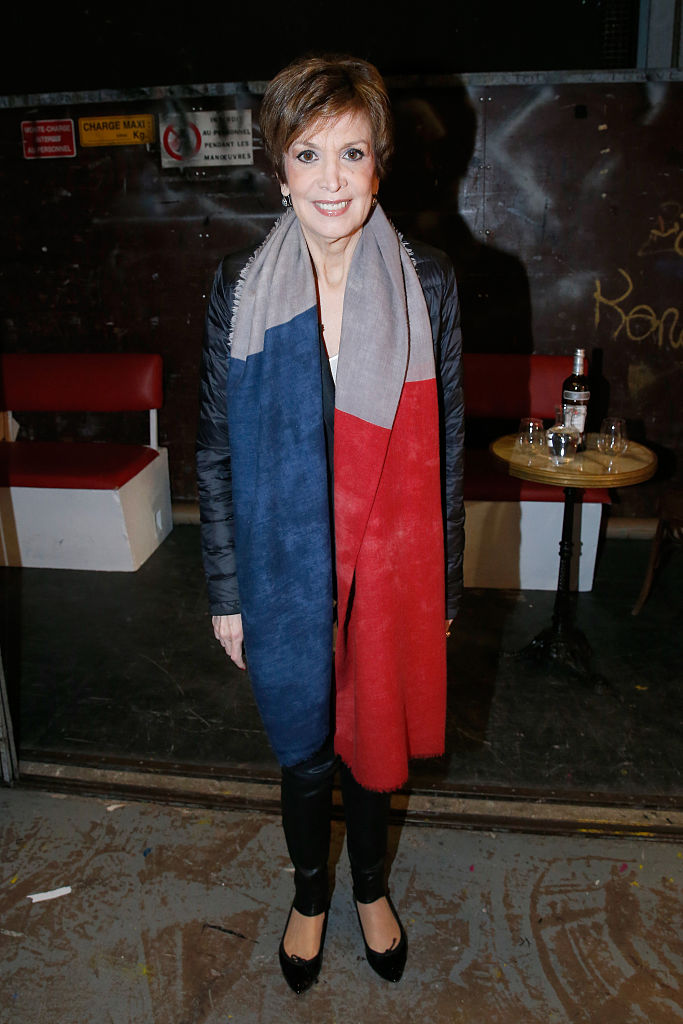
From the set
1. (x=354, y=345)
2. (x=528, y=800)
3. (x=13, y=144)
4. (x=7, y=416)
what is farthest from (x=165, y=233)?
(x=528, y=800)

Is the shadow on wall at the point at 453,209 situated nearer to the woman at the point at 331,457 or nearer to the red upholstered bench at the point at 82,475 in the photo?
the red upholstered bench at the point at 82,475

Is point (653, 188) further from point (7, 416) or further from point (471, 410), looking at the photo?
point (7, 416)

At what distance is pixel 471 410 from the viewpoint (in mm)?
3834

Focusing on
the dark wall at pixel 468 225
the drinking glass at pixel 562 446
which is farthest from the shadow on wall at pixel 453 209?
the drinking glass at pixel 562 446

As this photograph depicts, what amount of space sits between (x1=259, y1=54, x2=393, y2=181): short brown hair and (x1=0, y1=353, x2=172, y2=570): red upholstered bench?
2512 mm

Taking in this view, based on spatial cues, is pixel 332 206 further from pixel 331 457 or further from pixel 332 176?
pixel 331 457

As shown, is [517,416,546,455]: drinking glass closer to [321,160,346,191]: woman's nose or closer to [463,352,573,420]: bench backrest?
[463,352,573,420]: bench backrest

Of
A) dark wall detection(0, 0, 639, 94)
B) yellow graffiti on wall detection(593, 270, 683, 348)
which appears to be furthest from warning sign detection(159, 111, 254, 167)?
yellow graffiti on wall detection(593, 270, 683, 348)

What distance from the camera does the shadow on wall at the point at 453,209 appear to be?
3.74 m

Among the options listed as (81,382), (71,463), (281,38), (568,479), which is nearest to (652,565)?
(568,479)

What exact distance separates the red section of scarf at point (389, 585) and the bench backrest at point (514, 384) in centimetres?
234

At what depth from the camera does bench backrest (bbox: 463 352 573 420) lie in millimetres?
3777

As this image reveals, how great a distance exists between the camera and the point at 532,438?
290 centimetres

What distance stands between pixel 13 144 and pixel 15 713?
3141 millimetres
